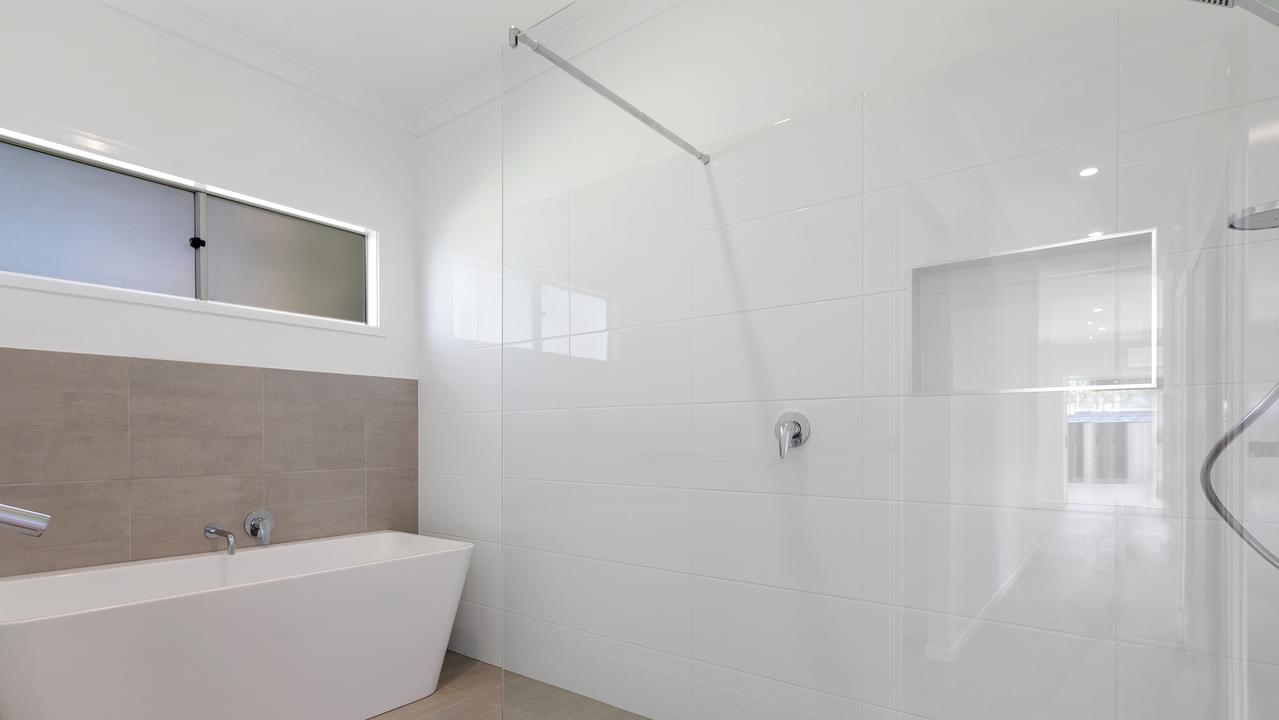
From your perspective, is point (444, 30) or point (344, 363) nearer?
point (444, 30)

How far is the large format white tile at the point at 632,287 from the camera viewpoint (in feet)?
5.38

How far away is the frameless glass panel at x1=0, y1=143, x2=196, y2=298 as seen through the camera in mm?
2508

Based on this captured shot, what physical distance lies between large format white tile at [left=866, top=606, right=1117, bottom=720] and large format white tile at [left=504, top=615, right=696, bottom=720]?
493 mm

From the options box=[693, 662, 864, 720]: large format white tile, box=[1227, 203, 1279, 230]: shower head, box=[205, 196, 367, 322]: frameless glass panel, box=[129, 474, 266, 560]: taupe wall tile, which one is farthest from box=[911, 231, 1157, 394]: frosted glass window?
box=[205, 196, 367, 322]: frameless glass panel

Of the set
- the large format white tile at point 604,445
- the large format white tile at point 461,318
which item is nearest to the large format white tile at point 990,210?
the large format white tile at point 604,445

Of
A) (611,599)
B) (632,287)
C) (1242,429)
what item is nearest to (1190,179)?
(1242,429)

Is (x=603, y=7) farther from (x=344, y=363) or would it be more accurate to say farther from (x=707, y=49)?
(x=344, y=363)

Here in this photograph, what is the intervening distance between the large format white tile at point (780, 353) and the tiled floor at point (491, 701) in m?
0.90

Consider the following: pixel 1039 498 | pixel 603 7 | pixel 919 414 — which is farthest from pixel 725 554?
pixel 603 7

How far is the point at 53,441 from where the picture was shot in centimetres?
247

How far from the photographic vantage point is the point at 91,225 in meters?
2.69

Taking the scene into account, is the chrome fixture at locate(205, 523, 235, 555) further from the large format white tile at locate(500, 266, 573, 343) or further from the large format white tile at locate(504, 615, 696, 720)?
the large format white tile at locate(500, 266, 573, 343)

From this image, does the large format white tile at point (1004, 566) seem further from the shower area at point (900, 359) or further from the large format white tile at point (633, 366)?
the large format white tile at point (633, 366)

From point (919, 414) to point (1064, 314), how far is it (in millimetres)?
303
